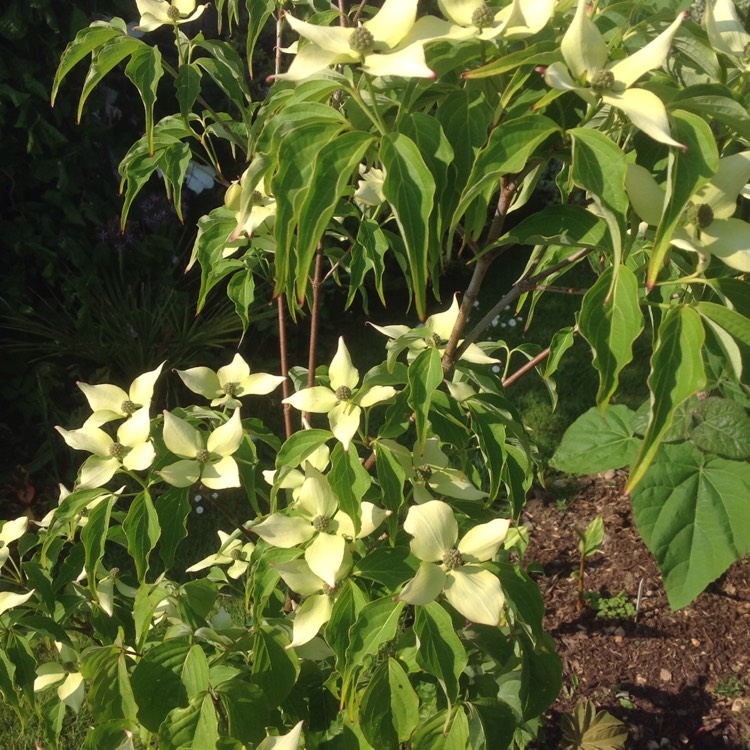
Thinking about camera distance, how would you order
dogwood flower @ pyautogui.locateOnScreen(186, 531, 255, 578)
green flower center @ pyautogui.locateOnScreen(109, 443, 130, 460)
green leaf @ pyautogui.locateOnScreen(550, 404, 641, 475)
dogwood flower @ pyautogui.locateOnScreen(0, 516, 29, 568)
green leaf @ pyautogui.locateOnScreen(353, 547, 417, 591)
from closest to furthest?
green leaf @ pyautogui.locateOnScreen(353, 547, 417, 591)
green flower center @ pyautogui.locateOnScreen(109, 443, 130, 460)
dogwood flower @ pyautogui.locateOnScreen(0, 516, 29, 568)
dogwood flower @ pyautogui.locateOnScreen(186, 531, 255, 578)
green leaf @ pyautogui.locateOnScreen(550, 404, 641, 475)

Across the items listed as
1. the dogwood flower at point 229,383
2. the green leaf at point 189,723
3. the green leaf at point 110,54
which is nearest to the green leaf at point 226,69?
the green leaf at point 110,54

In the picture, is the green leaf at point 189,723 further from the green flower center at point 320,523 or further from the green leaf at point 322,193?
the green leaf at point 322,193

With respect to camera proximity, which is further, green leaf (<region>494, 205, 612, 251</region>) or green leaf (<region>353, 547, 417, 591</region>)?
green leaf (<region>353, 547, 417, 591</region>)

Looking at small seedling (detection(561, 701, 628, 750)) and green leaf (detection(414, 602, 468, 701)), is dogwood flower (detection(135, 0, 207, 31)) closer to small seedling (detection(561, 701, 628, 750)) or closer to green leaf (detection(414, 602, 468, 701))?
green leaf (detection(414, 602, 468, 701))

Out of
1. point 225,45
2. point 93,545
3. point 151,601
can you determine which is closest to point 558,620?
point 151,601

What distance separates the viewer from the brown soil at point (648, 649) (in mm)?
2146

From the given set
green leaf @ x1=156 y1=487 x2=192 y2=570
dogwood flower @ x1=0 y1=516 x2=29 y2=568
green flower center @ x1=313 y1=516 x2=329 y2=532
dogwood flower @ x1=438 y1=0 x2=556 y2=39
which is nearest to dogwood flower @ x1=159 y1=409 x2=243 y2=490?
green leaf @ x1=156 y1=487 x2=192 y2=570

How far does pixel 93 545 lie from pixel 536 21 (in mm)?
930

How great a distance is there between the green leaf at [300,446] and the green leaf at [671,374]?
21.0 inches

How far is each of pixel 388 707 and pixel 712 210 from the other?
0.87 metres

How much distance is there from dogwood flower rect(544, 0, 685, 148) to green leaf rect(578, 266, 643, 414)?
156 millimetres

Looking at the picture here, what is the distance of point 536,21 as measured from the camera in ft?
2.64

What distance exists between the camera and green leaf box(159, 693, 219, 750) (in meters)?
1.22

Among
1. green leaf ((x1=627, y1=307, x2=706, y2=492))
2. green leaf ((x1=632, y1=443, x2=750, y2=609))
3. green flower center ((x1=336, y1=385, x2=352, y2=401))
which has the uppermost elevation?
green leaf ((x1=627, y1=307, x2=706, y2=492))
